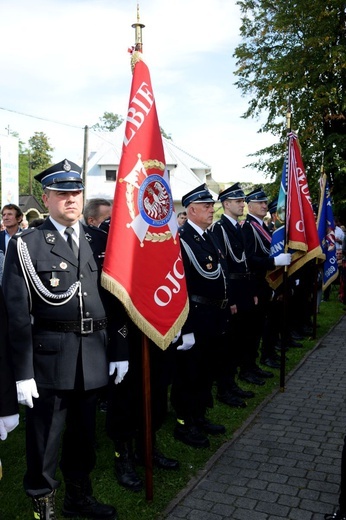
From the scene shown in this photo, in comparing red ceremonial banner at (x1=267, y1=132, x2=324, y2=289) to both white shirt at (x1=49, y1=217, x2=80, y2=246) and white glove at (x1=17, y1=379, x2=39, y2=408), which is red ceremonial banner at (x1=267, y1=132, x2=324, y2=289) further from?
white glove at (x1=17, y1=379, x2=39, y2=408)

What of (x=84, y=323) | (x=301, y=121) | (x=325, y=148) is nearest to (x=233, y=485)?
(x=84, y=323)

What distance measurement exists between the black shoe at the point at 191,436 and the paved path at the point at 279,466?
0.18 metres

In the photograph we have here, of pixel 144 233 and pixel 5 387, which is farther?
pixel 144 233

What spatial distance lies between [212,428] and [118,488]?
121 centimetres

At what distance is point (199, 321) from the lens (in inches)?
174

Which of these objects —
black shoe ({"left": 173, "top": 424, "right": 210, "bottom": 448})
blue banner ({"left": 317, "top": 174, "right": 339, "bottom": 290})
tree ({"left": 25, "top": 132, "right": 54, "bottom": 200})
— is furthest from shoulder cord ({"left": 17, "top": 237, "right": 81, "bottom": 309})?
tree ({"left": 25, "top": 132, "right": 54, "bottom": 200})

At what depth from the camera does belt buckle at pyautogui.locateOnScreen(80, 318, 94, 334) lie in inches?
118

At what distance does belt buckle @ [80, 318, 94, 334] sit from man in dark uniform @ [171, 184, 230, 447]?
1.39 metres

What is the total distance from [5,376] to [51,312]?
31.0 inches

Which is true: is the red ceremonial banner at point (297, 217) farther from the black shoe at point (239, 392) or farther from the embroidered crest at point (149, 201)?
the embroidered crest at point (149, 201)

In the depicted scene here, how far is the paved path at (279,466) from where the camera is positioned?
3289mm

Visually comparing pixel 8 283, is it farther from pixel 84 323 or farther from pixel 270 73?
pixel 270 73

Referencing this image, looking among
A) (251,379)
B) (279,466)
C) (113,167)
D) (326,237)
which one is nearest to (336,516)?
(279,466)

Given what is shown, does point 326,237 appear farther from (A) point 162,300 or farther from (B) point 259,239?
(A) point 162,300
